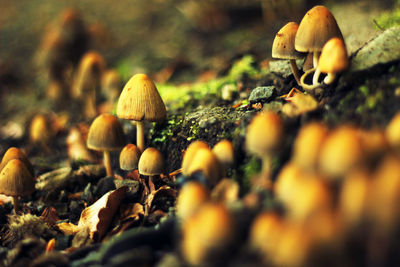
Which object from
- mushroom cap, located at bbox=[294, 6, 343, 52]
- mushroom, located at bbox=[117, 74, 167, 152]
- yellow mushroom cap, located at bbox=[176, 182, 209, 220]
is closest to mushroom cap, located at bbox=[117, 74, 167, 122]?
mushroom, located at bbox=[117, 74, 167, 152]

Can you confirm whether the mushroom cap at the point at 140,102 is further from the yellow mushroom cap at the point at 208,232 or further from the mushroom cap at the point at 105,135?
the yellow mushroom cap at the point at 208,232

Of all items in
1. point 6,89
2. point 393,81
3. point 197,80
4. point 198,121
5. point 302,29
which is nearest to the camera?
point 393,81

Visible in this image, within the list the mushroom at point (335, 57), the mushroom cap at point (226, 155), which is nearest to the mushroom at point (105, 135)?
the mushroom cap at point (226, 155)

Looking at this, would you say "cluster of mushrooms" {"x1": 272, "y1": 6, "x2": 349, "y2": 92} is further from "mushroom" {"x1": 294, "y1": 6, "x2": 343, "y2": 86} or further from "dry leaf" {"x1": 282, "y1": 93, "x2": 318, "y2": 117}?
"dry leaf" {"x1": 282, "y1": 93, "x2": 318, "y2": 117}

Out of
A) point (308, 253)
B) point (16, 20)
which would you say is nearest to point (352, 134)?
point (308, 253)

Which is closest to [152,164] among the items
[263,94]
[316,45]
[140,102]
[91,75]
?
[140,102]

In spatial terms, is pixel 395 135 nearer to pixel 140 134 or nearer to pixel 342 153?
pixel 342 153

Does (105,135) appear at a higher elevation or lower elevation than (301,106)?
lower

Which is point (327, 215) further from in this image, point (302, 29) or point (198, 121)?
point (198, 121)
